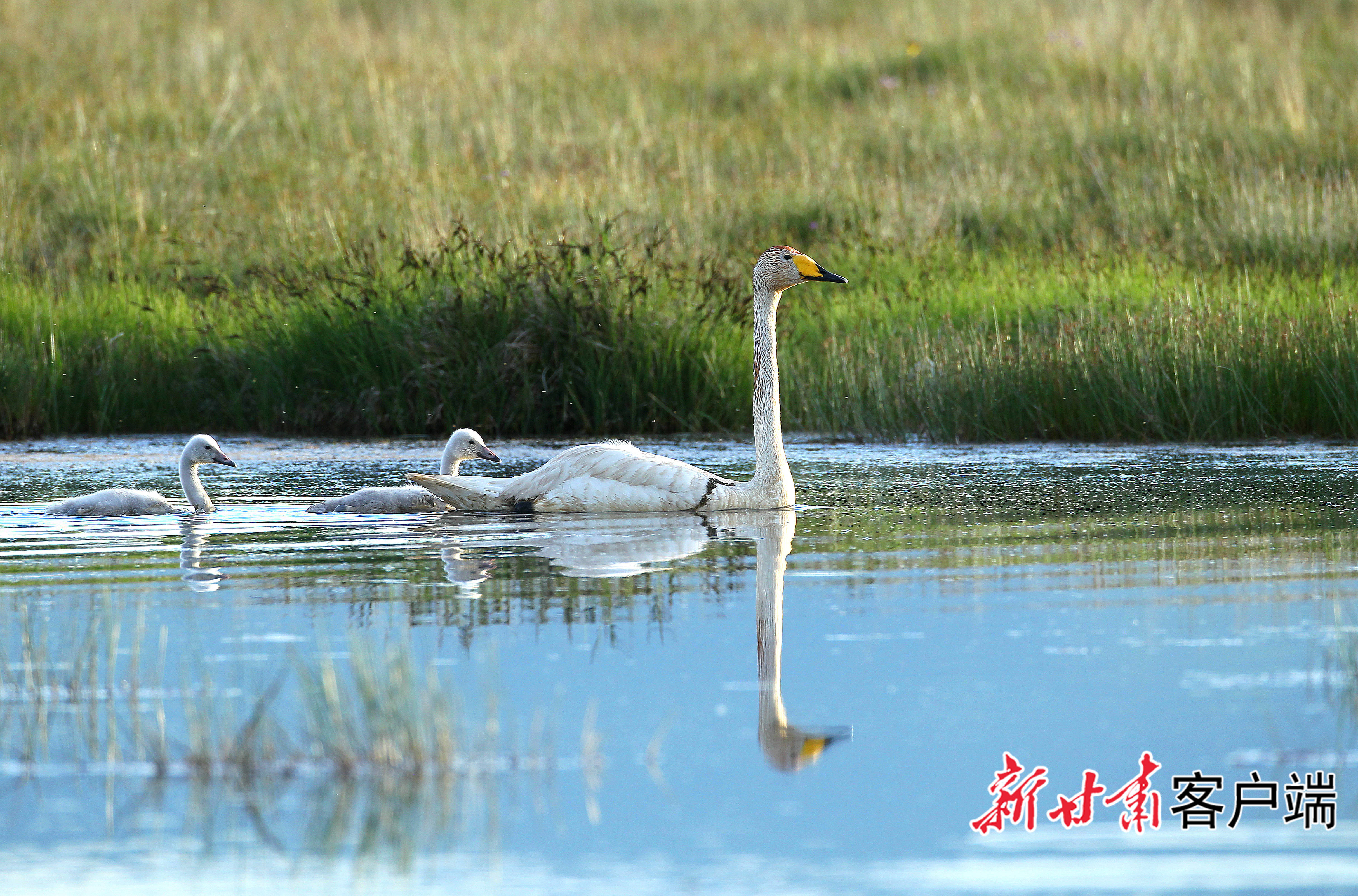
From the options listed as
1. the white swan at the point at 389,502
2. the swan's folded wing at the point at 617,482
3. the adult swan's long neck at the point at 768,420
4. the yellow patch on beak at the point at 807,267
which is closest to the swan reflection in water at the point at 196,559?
the white swan at the point at 389,502

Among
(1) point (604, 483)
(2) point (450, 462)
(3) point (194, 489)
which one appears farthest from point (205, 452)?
(1) point (604, 483)

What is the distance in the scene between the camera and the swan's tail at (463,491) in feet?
34.0

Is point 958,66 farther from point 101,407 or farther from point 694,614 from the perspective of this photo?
point 694,614

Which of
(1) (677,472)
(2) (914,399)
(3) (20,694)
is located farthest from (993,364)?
(3) (20,694)

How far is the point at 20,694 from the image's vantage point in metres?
5.70

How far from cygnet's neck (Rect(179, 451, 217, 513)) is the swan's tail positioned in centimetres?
107

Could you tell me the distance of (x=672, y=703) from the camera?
548 cm

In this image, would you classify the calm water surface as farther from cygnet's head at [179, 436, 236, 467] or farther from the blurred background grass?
the blurred background grass

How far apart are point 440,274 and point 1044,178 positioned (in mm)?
7380

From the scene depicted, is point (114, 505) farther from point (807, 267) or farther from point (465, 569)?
point (807, 267)

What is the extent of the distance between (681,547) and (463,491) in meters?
1.93

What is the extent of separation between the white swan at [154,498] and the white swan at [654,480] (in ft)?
3.94

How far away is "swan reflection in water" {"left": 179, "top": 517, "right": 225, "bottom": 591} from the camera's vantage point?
7.83m

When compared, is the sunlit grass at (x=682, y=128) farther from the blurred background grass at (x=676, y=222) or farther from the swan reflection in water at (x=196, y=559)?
the swan reflection in water at (x=196, y=559)
